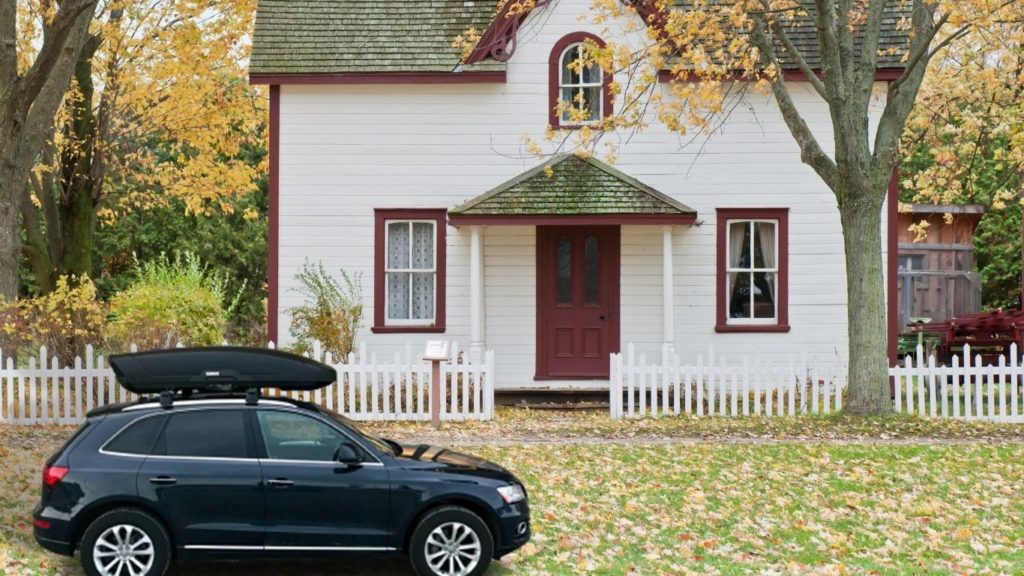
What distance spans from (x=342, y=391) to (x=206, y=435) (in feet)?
27.7

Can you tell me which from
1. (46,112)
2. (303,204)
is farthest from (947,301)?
(46,112)

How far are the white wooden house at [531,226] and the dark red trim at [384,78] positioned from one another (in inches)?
4.7

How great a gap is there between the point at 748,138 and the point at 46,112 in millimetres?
11103

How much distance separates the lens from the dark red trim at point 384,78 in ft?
64.6

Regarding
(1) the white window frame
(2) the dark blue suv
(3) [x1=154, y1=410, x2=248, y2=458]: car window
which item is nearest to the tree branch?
(1) the white window frame

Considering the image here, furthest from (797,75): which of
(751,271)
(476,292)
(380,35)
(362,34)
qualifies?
(362,34)

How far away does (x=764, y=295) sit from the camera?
2027 centimetres

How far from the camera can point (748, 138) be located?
20.0 metres

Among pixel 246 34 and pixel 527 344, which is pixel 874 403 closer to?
pixel 527 344

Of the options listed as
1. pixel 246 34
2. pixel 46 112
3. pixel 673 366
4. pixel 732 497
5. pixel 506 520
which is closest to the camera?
pixel 506 520

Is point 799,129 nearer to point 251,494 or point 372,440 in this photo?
point 372,440

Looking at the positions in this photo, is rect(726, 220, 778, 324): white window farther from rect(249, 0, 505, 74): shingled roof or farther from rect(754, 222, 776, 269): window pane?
rect(249, 0, 505, 74): shingled roof

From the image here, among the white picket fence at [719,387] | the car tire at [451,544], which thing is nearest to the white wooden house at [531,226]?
the white picket fence at [719,387]

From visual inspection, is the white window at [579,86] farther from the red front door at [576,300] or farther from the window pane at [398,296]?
the window pane at [398,296]
